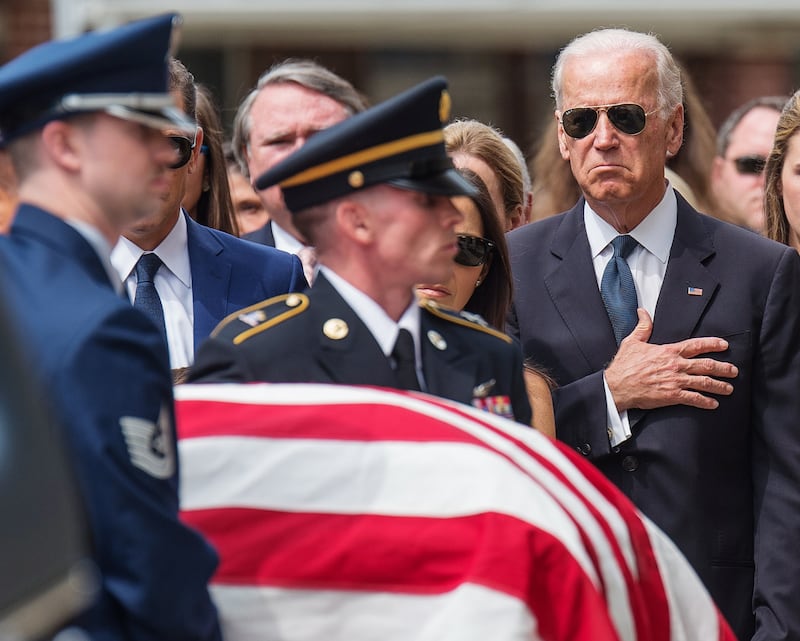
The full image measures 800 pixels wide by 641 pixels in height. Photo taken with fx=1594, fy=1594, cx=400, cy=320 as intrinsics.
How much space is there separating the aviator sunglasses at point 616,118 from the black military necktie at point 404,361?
5.39ft

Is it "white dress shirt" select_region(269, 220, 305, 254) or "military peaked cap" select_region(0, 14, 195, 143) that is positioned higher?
"military peaked cap" select_region(0, 14, 195, 143)

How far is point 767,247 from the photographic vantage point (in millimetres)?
4547

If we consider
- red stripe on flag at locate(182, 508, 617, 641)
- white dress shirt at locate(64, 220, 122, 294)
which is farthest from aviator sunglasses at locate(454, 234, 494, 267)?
white dress shirt at locate(64, 220, 122, 294)

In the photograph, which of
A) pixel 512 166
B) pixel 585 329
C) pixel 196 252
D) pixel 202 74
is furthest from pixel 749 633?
pixel 202 74

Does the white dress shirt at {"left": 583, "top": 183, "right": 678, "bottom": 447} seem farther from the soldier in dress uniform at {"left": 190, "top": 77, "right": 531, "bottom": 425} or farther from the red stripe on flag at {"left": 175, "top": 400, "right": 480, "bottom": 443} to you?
the red stripe on flag at {"left": 175, "top": 400, "right": 480, "bottom": 443}

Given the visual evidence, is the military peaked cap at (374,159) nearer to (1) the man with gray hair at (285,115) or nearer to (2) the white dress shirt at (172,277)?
(2) the white dress shirt at (172,277)

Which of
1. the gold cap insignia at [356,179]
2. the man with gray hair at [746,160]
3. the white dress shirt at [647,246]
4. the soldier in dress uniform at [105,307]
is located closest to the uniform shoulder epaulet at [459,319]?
the gold cap insignia at [356,179]

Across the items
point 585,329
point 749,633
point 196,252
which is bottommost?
point 749,633

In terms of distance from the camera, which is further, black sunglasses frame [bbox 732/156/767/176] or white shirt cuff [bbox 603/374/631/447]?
black sunglasses frame [bbox 732/156/767/176]

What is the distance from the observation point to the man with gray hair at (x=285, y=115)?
554 cm

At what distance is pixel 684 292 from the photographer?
4.50 m

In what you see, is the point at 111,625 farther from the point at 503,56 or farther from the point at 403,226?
the point at 503,56

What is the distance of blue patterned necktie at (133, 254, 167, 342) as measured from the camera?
→ 14.2 feet

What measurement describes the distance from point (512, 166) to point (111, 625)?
9.11 ft
